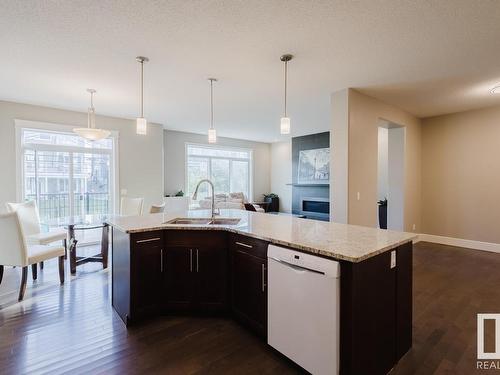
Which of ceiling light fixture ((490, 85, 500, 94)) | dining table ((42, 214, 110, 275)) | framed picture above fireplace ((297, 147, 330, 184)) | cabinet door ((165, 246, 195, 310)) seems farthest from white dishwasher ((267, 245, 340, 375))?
framed picture above fireplace ((297, 147, 330, 184))

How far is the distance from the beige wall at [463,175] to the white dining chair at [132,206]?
585cm

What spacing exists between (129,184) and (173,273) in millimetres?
3943

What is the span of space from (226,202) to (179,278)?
374 centimetres

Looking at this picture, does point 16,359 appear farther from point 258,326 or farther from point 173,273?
point 258,326

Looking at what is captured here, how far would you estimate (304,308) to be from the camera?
1700 millimetres

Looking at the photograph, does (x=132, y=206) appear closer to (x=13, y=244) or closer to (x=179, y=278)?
(x=13, y=244)

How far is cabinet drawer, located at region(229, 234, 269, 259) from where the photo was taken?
2100 mm

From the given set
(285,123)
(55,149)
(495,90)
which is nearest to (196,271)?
(285,123)

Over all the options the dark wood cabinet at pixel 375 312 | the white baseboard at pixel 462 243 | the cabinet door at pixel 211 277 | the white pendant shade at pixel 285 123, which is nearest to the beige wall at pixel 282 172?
the white baseboard at pixel 462 243

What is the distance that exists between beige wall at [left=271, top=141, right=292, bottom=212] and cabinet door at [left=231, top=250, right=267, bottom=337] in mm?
7061

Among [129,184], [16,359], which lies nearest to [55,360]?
[16,359]

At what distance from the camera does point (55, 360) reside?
1.95 m

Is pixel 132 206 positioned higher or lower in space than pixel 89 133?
lower

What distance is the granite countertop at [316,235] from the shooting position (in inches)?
63.6
